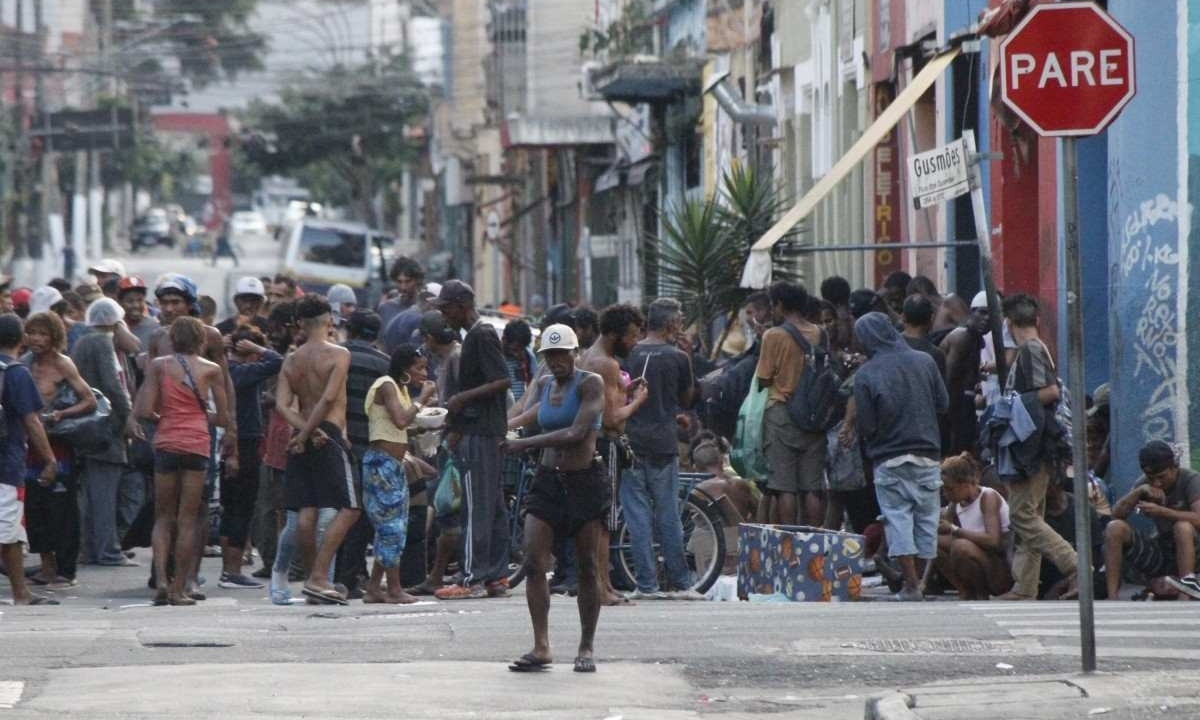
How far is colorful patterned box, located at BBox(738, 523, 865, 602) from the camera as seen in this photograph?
1463 cm

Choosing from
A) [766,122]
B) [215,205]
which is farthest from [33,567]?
[215,205]

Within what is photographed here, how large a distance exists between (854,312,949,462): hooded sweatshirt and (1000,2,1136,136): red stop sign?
13.9 feet

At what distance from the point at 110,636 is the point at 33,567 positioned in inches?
171

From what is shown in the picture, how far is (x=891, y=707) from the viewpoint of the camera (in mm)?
9586

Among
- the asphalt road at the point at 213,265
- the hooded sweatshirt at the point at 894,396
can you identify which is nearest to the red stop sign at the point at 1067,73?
the hooded sweatshirt at the point at 894,396

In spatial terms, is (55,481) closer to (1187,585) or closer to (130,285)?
(130,285)

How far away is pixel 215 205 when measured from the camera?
13938cm

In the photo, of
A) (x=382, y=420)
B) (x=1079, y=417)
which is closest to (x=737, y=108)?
(x=382, y=420)

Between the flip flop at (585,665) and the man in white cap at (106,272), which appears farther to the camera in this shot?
the man in white cap at (106,272)

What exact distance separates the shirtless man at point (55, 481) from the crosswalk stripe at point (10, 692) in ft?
13.9

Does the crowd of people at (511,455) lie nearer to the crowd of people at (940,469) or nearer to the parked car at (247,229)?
the crowd of people at (940,469)

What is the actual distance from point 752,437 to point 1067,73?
5442 millimetres

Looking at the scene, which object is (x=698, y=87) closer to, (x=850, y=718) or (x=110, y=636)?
(x=110, y=636)

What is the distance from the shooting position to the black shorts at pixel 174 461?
1421 cm
